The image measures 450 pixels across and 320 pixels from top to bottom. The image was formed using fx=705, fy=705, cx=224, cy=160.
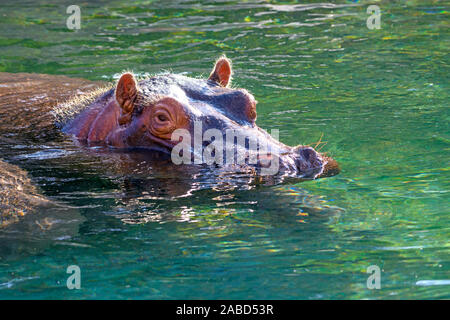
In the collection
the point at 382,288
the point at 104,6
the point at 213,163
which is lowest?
the point at 382,288

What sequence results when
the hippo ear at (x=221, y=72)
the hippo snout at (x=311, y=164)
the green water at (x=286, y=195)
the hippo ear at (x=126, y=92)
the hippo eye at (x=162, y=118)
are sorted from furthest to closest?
the hippo ear at (x=221, y=72) < the hippo ear at (x=126, y=92) < the hippo eye at (x=162, y=118) < the hippo snout at (x=311, y=164) < the green water at (x=286, y=195)

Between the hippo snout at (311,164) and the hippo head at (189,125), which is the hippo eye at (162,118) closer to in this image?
the hippo head at (189,125)

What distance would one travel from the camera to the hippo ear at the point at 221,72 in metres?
7.05

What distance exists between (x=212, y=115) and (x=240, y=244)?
1.45 metres

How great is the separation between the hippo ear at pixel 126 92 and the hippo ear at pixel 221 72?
101 centimetres

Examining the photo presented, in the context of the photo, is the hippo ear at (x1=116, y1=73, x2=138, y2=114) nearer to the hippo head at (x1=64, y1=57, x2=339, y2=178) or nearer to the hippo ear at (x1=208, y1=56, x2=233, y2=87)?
the hippo head at (x1=64, y1=57, x2=339, y2=178)

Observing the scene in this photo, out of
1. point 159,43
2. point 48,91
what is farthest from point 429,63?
point 48,91

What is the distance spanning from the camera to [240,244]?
4.81 meters

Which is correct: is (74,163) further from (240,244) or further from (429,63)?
(429,63)

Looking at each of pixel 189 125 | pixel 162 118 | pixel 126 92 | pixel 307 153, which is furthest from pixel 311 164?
pixel 126 92

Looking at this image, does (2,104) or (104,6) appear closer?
(2,104)

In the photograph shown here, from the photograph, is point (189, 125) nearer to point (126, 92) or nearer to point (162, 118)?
point (162, 118)

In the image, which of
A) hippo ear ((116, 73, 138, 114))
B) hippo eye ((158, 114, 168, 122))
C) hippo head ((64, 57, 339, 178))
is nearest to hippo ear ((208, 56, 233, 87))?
hippo head ((64, 57, 339, 178))

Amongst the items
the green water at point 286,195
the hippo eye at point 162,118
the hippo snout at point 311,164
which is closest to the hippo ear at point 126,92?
the hippo eye at point 162,118
